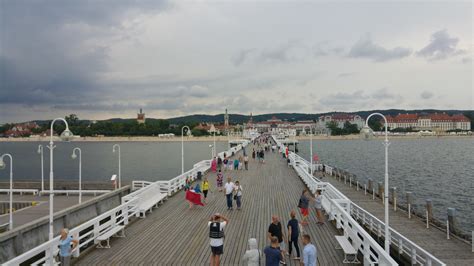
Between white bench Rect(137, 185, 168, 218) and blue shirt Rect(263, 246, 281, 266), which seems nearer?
blue shirt Rect(263, 246, 281, 266)

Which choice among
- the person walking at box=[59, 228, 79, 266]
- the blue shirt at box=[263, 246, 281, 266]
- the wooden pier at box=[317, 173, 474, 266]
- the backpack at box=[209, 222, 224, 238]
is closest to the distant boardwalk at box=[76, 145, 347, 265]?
the person walking at box=[59, 228, 79, 266]

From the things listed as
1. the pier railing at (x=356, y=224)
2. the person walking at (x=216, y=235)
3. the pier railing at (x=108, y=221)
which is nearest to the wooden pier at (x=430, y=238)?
the pier railing at (x=356, y=224)

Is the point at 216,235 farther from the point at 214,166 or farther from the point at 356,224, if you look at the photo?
the point at 214,166

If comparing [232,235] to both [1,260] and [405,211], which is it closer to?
[1,260]

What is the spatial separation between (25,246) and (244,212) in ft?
25.0

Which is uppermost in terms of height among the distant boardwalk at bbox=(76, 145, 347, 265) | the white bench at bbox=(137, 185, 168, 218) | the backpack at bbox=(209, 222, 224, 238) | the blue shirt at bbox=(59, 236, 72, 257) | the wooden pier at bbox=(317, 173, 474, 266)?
the backpack at bbox=(209, 222, 224, 238)

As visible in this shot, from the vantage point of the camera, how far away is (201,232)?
10945 millimetres

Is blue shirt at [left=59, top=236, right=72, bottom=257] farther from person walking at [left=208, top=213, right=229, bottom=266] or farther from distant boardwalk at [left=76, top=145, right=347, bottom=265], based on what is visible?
person walking at [left=208, top=213, right=229, bottom=266]

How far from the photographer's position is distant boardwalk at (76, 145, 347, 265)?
28.7ft

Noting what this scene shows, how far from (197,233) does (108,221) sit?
8.27 ft

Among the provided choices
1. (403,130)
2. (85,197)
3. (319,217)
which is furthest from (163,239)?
(403,130)

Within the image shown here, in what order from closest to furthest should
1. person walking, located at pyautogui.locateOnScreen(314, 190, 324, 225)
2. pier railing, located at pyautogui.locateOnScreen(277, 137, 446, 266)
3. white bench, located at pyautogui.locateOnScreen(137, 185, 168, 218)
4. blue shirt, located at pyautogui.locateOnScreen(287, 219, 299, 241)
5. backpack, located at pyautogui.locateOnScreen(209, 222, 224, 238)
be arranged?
backpack, located at pyautogui.locateOnScreen(209, 222, 224, 238) → blue shirt, located at pyautogui.locateOnScreen(287, 219, 299, 241) → pier railing, located at pyautogui.locateOnScreen(277, 137, 446, 266) → person walking, located at pyautogui.locateOnScreen(314, 190, 324, 225) → white bench, located at pyautogui.locateOnScreen(137, 185, 168, 218)

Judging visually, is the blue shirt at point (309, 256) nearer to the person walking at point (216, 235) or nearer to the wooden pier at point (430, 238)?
the person walking at point (216, 235)

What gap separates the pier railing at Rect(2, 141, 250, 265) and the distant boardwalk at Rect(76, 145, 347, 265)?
468mm
